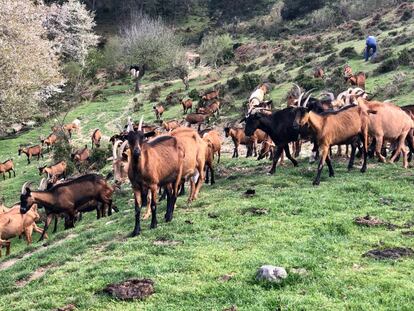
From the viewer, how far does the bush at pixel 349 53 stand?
37594 mm

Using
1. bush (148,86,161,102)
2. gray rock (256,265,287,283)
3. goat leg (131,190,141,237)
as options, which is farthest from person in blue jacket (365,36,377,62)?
gray rock (256,265,287,283)

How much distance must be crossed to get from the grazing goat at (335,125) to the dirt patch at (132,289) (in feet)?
23.0

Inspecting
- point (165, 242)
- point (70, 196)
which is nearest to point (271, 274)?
point (165, 242)

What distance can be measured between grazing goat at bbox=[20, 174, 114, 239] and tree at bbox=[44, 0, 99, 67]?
3971 cm

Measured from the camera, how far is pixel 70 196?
16.2m

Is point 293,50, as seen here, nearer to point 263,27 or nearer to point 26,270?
point 263,27

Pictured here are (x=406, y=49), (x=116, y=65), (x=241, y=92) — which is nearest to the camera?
(x=406, y=49)

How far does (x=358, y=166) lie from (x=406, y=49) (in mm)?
18550

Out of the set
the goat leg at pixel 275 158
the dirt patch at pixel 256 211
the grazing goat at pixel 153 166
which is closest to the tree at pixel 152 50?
the goat leg at pixel 275 158

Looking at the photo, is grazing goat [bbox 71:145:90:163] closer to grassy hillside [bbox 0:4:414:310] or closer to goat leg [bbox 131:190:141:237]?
grassy hillside [bbox 0:4:414:310]

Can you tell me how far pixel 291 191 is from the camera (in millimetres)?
13539

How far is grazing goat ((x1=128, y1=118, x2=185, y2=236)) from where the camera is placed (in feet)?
37.3

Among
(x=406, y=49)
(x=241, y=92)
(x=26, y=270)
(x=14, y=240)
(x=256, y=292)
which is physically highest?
(x=406, y=49)

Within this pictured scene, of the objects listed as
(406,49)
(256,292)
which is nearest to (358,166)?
(256,292)
